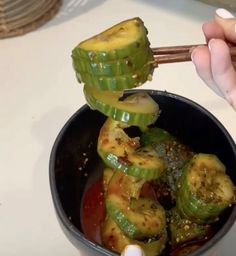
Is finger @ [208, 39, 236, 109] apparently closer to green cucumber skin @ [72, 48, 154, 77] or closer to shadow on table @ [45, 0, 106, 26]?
green cucumber skin @ [72, 48, 154, 77]

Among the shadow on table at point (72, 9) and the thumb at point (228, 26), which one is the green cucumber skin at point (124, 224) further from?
the shadow on table at point (72, 9)

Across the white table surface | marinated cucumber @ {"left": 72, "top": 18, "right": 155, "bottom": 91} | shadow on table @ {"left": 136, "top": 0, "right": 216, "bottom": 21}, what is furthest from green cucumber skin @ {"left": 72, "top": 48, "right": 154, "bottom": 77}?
shadow on table @ {"left": 136, "top": 0, "right": 216, "bottom": 21}

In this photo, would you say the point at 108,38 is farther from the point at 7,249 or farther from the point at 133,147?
the point at 7,249

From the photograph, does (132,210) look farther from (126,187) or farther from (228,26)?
(228,26)

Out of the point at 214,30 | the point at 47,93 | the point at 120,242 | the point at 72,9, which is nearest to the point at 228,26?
the point at 214,30

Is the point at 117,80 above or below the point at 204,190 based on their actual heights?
above

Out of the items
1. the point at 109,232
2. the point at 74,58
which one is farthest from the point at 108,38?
the point at 109,232

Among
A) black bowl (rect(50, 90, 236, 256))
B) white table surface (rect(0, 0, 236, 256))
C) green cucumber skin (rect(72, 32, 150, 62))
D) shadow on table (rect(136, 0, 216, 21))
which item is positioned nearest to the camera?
green cucumber skin (rect(72, 32, 150, 62))

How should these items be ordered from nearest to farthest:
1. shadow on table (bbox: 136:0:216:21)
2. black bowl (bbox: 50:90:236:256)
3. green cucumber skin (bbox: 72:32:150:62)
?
green cucumber skin (bbox: 72:32:150:62) → black bowl (bbox: 50:90:236:256) → shadow on table (bbox: 136:0:216:21)
